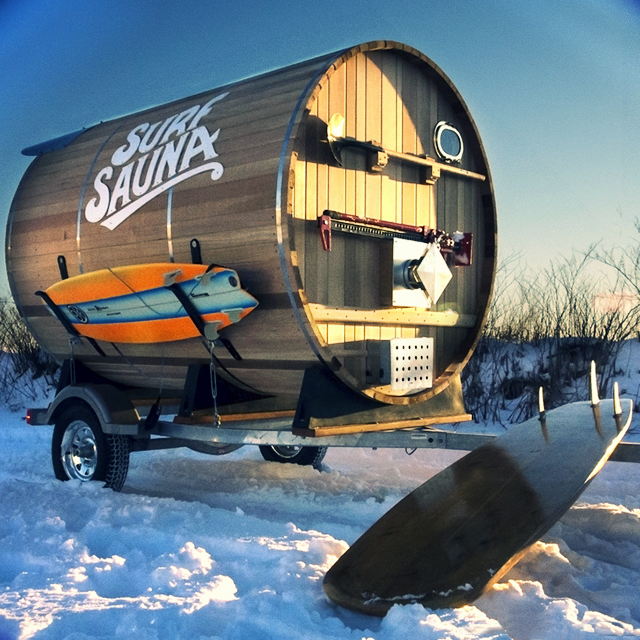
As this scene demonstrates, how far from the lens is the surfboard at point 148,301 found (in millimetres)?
5426

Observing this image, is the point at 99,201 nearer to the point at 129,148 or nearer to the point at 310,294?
the point at 129,148

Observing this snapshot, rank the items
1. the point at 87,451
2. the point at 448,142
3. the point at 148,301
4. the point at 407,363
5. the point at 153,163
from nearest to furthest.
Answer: the point at 407,363 < the point at 148,301 < the point at 153,163 < the point at 448,142 < the point at 87,451

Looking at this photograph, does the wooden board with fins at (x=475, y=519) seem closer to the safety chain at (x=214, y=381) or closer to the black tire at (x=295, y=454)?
the safety chain at (x=214, y=381)

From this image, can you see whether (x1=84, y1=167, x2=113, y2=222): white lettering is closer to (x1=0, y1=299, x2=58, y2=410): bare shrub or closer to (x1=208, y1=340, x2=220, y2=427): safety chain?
(x1=208, y1=340, x2=220, y2=427): safety chain

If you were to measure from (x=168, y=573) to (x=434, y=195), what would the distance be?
3.72 meters

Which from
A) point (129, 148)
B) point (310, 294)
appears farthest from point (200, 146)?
point (310, 294)

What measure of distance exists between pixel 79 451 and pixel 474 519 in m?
3.75

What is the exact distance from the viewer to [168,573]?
3.92 m

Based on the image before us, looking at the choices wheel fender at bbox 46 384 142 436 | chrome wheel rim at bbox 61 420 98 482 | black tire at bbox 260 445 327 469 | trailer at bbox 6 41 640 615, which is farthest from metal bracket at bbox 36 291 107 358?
black tire at bbox 260 445 327 469

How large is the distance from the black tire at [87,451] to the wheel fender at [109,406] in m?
0.10

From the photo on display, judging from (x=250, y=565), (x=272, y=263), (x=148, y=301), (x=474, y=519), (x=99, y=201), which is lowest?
(x=250, y=565)

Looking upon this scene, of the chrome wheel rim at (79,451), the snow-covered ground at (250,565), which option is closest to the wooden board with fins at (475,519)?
the snow-covered ground at (250,565)

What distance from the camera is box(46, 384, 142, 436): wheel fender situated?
250 inches

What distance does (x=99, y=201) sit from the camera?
6633mm
